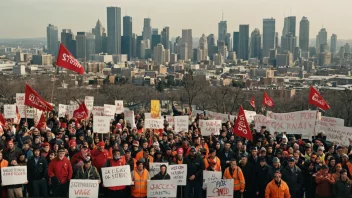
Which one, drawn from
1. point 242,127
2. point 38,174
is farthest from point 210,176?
point 242,127

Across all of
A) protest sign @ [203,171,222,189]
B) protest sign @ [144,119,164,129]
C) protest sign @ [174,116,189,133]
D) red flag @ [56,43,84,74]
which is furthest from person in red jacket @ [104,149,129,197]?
red flag @ [56,43,84,74]

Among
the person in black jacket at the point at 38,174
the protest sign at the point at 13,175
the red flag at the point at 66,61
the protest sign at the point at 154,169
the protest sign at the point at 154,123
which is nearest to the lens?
the protest sign at the point at 13,175

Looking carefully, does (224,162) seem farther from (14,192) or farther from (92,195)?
(14,192)

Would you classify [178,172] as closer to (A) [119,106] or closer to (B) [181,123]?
(B) [181,123]

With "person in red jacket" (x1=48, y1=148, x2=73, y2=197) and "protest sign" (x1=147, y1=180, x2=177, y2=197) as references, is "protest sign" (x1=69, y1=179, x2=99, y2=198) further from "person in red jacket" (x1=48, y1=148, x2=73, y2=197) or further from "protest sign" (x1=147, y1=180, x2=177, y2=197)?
"protest sign" (x1=147, y1=180, x2=177, y2=197)

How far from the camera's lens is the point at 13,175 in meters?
12.2

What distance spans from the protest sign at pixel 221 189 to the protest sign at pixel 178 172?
1024 mm

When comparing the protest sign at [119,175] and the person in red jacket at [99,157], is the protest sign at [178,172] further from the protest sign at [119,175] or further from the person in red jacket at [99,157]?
the person in red jacket at [99,157]

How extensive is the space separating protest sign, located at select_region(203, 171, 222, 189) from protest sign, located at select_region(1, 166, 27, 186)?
12.9 ft

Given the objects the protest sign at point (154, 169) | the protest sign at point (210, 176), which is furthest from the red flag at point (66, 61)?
the protest sign at point (210, 176)

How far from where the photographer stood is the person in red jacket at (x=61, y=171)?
12305 millimetres

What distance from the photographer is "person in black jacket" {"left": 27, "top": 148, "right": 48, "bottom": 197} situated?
1252 centimetres

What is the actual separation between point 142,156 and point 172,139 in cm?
233

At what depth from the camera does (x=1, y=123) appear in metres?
17.9
